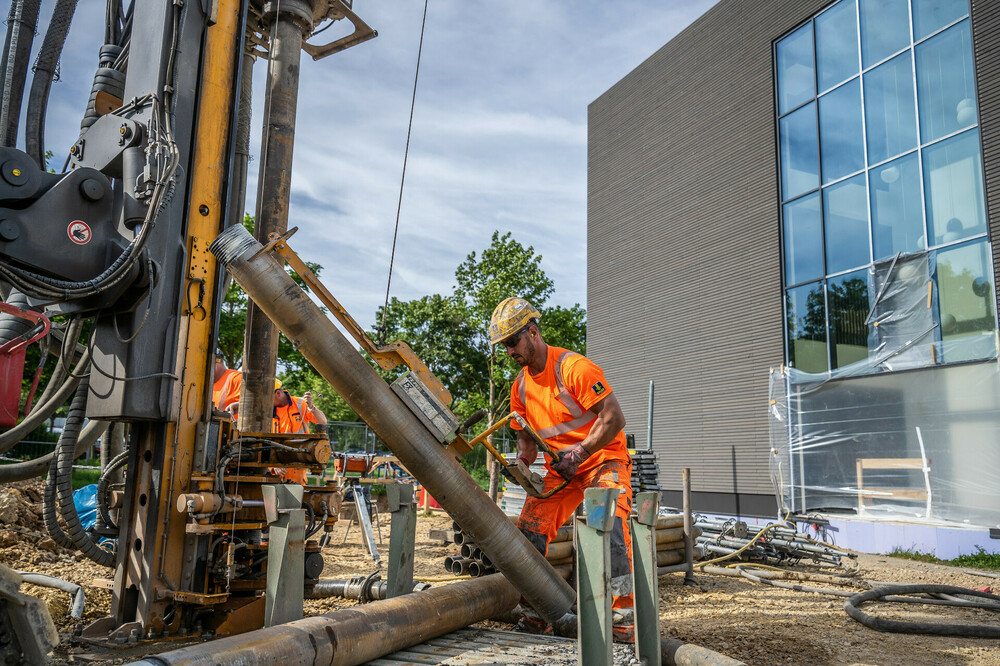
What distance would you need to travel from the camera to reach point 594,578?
9.78ft

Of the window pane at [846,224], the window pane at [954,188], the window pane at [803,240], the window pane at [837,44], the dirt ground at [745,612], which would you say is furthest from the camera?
the window pane at [803,240]

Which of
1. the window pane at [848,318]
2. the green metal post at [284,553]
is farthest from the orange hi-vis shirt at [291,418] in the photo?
the window pane at [848,318]

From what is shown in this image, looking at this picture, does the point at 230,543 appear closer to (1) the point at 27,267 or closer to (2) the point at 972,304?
(1) the point at 27,267

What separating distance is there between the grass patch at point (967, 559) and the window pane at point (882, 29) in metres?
9.19

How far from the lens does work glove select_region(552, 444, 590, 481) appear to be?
4582 millimetres

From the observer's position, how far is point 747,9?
17625mm

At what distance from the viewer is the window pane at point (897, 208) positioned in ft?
42.8

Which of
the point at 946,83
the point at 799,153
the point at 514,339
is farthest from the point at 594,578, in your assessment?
the point at 799,153

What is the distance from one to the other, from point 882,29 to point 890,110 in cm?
174

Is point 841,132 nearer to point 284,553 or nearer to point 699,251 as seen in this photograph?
point 699,251

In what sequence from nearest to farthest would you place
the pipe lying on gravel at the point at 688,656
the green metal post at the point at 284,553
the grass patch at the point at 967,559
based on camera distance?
the green metal post at the point at 284,553
the pipe lying on gravel at the point at 688,656
the grass patch at the point at 967,559

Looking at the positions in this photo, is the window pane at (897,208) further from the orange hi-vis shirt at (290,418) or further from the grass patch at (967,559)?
the orange hi-vis shirt at (290,418)

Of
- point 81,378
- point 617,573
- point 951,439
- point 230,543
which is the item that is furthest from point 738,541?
point 81,378

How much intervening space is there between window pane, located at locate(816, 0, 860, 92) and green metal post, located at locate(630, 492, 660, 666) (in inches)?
564
